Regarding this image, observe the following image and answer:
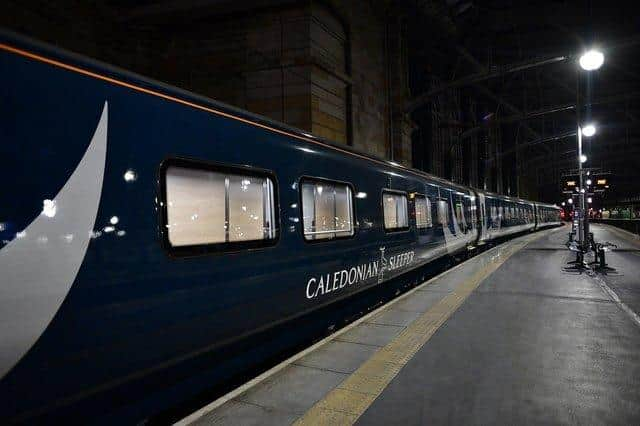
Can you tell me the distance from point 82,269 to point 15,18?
10438 mm

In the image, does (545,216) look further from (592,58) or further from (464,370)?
(464,370)

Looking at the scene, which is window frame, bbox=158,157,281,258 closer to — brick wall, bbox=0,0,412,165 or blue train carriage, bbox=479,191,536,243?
brick wall, bbox=0,0,412,165

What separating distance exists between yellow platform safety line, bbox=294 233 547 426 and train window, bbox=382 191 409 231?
171cm

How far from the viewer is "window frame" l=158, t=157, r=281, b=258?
3.11 meters

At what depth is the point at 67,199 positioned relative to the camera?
245 cm

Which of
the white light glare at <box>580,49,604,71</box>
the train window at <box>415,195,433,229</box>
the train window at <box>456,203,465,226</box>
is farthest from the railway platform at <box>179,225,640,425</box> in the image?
the white light glare at <box>580,49,604,71</box>

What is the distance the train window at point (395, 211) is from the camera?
7.32 meters

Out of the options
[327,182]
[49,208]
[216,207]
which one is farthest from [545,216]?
[49,208]

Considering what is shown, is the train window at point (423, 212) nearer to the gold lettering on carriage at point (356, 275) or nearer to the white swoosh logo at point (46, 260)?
the gold lettering on carriage at point (356, 275)

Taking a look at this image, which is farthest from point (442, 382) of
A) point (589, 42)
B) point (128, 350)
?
point (589, 42)

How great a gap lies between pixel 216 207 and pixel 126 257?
40.9 inches

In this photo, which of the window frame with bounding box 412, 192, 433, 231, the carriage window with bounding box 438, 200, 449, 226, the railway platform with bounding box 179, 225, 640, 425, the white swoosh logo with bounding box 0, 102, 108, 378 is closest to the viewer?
the white swoosh logo with bounding box 0, 102, 108, 378

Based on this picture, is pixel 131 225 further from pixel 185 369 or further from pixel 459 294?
pixel 459 294

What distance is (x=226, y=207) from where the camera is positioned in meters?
3.78
